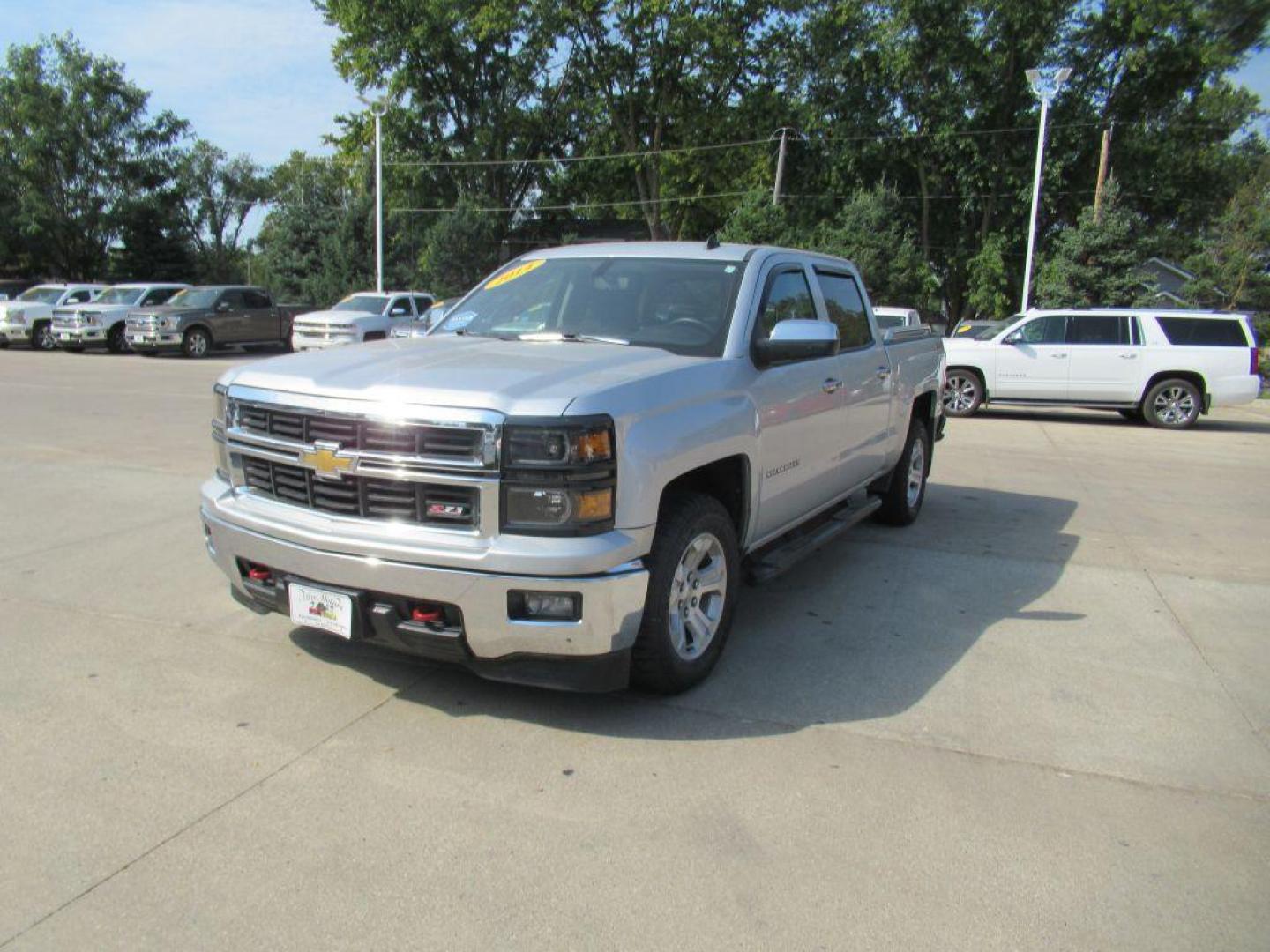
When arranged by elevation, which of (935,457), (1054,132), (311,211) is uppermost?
(1054,132)

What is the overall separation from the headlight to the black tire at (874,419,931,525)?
4205mm

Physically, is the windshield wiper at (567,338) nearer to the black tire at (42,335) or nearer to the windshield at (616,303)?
the windshield at (616,303)

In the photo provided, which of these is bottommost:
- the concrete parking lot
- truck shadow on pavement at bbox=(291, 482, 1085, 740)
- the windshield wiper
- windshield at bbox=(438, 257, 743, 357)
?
the concrete parking lot

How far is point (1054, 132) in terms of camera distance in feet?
127

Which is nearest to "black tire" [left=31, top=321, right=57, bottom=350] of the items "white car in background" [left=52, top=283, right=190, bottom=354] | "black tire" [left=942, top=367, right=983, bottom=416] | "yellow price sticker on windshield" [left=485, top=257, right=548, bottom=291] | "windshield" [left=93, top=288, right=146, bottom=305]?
"white car in background" [left=52, top=283, right=190, bottom=354]

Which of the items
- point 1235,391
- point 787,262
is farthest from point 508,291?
point 1235,391

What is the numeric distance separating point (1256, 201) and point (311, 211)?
36607 mm

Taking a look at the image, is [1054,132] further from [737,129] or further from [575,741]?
[575,741]

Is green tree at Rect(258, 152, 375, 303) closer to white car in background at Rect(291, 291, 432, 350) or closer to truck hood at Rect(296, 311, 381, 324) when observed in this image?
white car in background at Rect(291, 291, 432, 350)

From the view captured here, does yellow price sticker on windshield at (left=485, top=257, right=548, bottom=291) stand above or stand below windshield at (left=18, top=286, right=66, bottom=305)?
above

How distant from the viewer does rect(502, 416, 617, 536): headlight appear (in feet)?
11.6

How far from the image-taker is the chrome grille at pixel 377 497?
3648mm

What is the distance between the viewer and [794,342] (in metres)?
4.57

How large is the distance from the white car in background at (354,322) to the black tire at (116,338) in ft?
15.3
